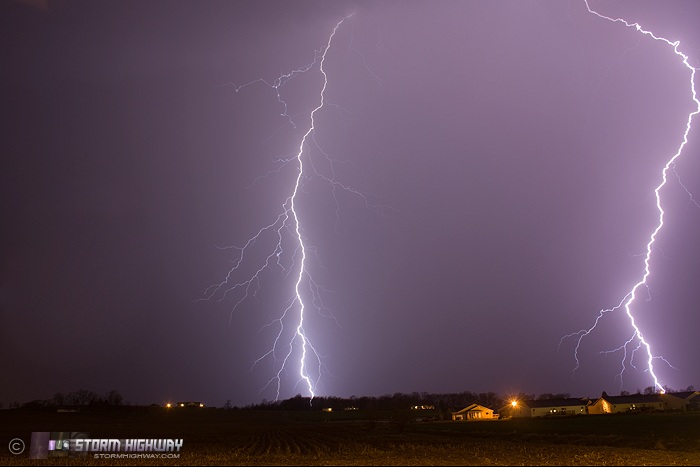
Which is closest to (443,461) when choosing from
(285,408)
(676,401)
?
(676,401)

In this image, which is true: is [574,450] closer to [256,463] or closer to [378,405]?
[256,463]

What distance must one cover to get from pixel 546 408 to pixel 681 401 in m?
15.9

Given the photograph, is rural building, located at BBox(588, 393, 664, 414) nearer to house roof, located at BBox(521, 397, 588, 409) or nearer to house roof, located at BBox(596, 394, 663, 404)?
house roof, located at BBox(596, 394, 663, 404)

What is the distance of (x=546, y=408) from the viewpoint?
252ft

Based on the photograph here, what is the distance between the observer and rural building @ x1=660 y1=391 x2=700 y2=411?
69.2 m

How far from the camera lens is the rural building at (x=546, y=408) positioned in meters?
75.4

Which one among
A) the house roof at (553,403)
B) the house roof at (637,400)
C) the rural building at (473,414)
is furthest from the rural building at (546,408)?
the rural building at (473,414)

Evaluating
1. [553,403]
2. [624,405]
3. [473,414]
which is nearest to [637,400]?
[624,405]

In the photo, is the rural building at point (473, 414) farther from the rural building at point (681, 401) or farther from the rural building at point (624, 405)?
the rural building at point (681, 401)

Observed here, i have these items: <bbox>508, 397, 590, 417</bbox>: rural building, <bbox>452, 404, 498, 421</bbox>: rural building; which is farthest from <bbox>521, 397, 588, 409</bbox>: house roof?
<bbox>452, 404, 498, 421</bbox>: rural building

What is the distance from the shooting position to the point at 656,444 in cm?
2256

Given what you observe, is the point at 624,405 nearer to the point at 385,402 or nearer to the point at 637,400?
the point at 637,400

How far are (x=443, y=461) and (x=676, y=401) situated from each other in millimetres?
67455

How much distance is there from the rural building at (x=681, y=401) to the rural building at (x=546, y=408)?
9.64 metres
